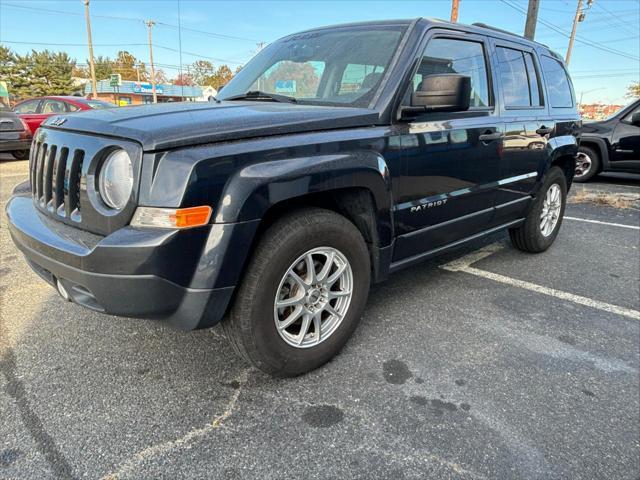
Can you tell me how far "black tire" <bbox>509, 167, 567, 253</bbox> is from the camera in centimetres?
429

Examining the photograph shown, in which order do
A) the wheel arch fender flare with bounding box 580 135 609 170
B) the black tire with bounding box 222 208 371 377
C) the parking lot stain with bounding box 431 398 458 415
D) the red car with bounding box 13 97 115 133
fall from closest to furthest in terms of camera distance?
the black tire with bounding box 222 208 371 377 < the parking lot stain with bounding box 431 398 458 415 < the wheel arch fender flare with bounding box 580 135 609 170 < the red car with bounding box 13 97 115 133

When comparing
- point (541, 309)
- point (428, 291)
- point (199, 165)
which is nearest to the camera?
point (199, 165)

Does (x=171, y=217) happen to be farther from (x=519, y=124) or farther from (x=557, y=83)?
(x=557, y=83)

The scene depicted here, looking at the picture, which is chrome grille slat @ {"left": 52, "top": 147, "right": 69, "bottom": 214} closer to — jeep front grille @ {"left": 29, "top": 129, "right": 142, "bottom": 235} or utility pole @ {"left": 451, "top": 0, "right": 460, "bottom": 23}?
jeep front grille @ {"left": 29, "top": 129, "right": 142, "bottom": 235}

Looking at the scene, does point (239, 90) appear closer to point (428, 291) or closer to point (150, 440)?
point (428, 291)

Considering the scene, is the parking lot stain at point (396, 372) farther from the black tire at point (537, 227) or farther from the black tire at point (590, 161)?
the black tire at point (590, 161)

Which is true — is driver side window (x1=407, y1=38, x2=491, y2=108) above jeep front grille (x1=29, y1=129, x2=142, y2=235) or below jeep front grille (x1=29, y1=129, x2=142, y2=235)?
above

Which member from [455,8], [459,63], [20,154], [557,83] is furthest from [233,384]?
[455,8]

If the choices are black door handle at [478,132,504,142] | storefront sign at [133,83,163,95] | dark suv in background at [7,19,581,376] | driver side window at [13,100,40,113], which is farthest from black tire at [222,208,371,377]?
storefront sign at [133,83,163,95]

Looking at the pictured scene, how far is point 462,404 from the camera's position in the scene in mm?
2209

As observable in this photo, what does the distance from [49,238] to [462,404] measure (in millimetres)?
2101

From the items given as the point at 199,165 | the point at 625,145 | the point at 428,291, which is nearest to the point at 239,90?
the point at 199,165

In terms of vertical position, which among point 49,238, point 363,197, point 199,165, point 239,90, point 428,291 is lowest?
point 428,291

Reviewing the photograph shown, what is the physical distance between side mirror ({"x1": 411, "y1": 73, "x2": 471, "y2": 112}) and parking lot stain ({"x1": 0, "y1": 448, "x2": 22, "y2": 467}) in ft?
8.22
